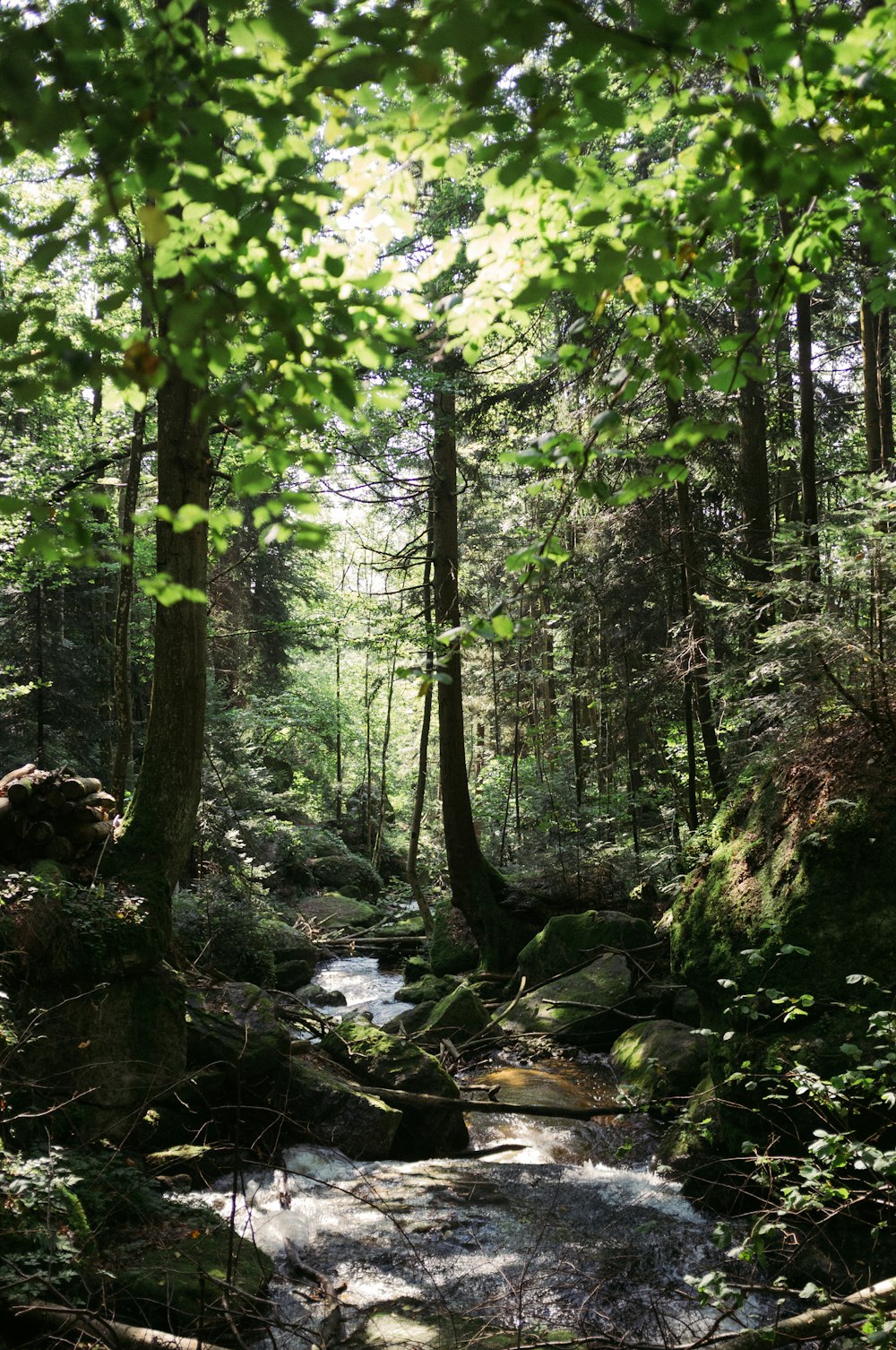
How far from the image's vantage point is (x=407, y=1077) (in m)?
7.50

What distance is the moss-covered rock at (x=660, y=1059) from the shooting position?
24.1 feet

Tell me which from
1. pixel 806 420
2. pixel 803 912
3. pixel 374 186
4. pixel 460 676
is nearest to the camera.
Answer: pixel 374 186

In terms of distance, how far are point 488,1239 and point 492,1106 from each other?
2117 millimetres

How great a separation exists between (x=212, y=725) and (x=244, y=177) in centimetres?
1326

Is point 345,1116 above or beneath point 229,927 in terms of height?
beneath

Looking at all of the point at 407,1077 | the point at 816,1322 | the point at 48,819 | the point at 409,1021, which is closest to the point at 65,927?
the point at 48,819

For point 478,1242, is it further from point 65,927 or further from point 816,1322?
point 65,927

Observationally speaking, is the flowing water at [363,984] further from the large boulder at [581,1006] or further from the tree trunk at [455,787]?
the large boulder at [581,1006]

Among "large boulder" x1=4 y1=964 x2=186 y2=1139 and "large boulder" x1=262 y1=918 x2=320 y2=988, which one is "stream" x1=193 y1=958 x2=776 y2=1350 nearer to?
"large boulder" x1=4 y1=964 x2=186 y2=1139

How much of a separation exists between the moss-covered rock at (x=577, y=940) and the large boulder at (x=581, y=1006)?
277mm

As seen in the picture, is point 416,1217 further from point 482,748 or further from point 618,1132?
point 482,748

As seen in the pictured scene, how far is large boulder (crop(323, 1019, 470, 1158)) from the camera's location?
23.2 feet

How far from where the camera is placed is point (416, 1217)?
5.70m

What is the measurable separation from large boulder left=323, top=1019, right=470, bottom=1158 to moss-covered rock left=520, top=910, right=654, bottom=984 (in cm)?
→ 366
